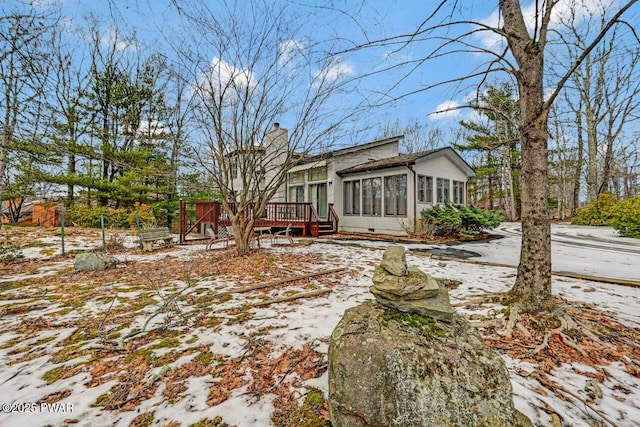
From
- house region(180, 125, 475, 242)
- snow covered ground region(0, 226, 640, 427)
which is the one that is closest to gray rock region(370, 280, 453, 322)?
snow covered ground region(0, 226, 640, 427)

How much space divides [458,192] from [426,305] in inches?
530

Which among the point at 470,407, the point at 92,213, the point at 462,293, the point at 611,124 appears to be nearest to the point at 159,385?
the point at 470,407

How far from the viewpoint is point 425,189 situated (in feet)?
38.0

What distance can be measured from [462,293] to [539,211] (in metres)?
1.70

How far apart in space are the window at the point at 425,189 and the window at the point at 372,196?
178cm

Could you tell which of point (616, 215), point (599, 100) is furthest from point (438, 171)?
point (599, 100)

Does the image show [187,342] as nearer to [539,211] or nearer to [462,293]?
[462,293]

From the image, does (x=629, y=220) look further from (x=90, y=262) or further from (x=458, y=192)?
(x=90, y=262)

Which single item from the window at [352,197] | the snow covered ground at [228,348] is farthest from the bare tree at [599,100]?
the snow covered ground at [228,348]

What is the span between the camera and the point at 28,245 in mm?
8141

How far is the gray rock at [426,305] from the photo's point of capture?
1.87 meters

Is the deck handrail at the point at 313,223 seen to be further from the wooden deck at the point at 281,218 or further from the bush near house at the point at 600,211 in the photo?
the bush near house at the point at 600,211

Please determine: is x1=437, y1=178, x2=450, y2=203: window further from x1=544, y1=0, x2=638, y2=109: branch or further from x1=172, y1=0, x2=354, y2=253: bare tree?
x1=544, y1=0, x2=638, y2=109: branch

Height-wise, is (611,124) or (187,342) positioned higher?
(611,124)
